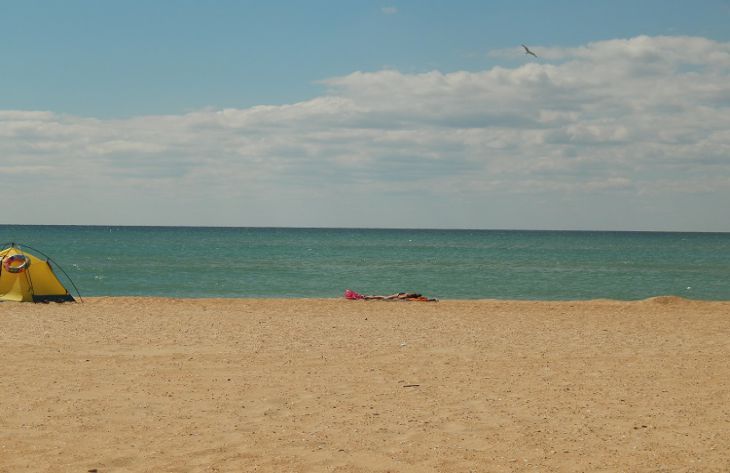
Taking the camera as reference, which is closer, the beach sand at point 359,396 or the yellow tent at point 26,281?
the beach sand at point 359,396

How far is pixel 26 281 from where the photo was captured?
71.6 ft

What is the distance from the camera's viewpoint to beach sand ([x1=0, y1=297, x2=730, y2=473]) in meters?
7.39

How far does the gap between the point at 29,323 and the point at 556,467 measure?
12864 millimetres

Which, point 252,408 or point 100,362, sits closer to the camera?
point 252,408

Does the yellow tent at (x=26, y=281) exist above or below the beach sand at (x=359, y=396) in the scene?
above

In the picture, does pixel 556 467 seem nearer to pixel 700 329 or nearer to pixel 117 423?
pixel 117 423

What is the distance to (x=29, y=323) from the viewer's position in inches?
651

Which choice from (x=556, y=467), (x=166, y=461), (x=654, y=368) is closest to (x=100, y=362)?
(x=166, y=461)

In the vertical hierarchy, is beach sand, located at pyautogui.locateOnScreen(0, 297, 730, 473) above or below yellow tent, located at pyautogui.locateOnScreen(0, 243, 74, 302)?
below

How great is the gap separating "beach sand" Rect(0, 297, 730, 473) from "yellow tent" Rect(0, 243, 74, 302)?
4.70 metres

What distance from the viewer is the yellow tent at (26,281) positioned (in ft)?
71.2

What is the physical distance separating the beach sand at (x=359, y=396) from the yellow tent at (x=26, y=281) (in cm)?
470

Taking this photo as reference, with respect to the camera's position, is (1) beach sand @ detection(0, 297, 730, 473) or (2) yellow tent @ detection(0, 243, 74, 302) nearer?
(1) beach sand @ detection(0, 297, 730, 473)

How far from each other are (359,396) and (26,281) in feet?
49.9
